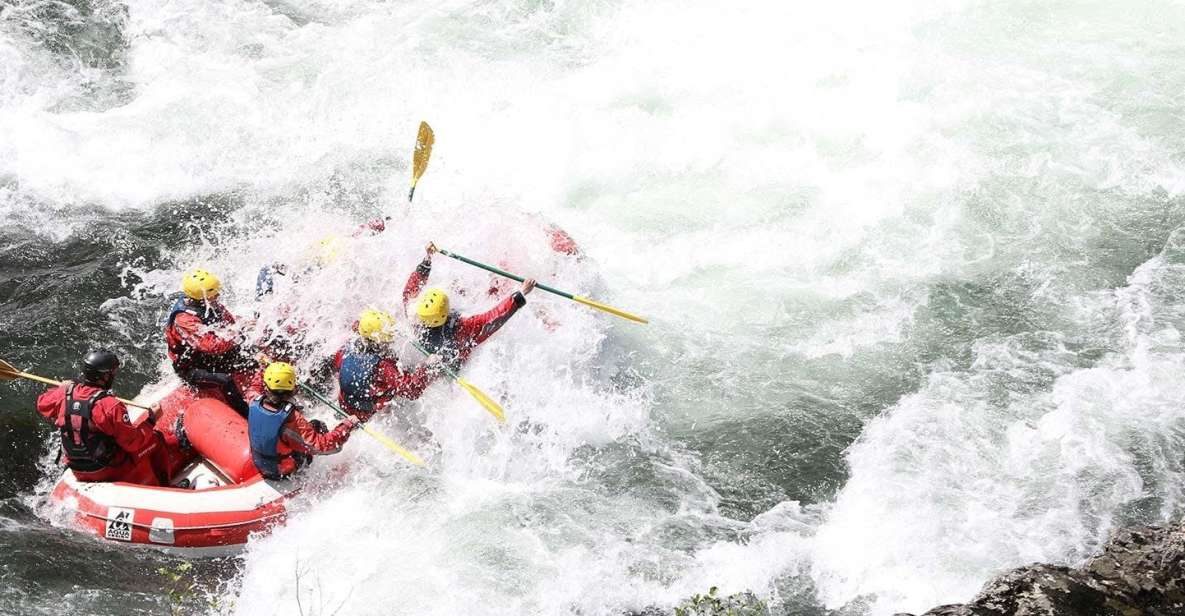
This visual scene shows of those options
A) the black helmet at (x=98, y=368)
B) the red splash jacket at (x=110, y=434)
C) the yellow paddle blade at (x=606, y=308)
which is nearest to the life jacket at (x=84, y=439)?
the red splash jacket at (x=110, y=434)

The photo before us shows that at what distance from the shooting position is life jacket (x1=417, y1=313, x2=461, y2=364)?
816cm

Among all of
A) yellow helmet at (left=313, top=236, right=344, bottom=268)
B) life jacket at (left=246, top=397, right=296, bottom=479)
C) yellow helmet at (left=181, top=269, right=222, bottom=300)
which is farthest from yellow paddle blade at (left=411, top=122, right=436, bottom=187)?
life jacket at (left=246, top=397, right=296, bottom=479)

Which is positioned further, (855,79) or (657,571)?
(855,79)

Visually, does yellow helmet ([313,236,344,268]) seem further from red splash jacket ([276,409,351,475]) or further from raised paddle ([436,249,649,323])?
red splash jacket ([276,409,351,475])

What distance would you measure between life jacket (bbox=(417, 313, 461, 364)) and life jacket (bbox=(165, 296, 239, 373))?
1.45 metres

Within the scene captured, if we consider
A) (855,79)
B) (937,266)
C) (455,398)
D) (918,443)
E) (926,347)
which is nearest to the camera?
(918,443)

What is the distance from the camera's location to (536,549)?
714 cm

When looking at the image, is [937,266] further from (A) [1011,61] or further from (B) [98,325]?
(B) [98,325]

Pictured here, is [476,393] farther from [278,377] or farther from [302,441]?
[278,377]

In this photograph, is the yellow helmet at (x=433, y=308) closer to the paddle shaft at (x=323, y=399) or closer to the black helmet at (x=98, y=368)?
the paddle shaft at (x=323, y=399)

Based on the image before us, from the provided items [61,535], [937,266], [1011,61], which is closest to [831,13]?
[1011,61]

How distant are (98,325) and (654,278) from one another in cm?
512

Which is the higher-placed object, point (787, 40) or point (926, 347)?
point (787, 40)

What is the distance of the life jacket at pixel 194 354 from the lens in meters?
7.77
